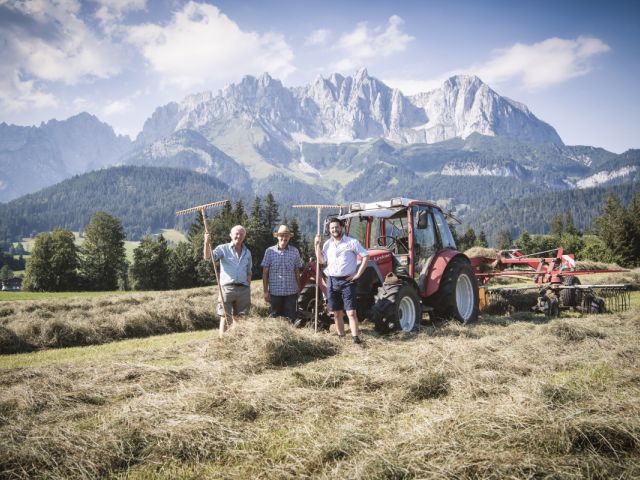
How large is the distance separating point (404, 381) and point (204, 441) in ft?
6.48

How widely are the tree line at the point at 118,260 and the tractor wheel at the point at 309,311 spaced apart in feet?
138

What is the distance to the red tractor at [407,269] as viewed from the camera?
7336 mm

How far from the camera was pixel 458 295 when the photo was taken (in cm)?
903

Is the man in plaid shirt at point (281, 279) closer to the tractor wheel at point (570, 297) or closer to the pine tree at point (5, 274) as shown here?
the tractor wheel at point (570, 297)

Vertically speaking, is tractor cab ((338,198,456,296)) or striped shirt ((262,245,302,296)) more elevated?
tractor cab ((338,198,456,296))

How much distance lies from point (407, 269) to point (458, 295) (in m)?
1.80

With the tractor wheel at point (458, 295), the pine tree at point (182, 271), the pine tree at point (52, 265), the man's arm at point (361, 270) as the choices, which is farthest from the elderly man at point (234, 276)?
the pine tree at point (52, 265)

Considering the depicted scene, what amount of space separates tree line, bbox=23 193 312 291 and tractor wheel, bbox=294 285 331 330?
42.1 meters

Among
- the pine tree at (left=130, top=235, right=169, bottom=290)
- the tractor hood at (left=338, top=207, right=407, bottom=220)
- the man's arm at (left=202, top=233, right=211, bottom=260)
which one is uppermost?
the tractor hood at (left=338, top=207, right=407, bottom=220)

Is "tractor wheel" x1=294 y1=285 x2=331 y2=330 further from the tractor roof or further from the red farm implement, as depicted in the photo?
the red farm implement

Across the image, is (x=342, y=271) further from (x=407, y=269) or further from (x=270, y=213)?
(x=270, y=213)

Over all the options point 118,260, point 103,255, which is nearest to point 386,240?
point 103,255

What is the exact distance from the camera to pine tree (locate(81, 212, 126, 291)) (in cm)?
5058

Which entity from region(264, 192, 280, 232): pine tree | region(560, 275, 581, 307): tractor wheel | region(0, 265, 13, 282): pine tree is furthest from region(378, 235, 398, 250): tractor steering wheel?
region(0, 265, 13, 282): pine tree
